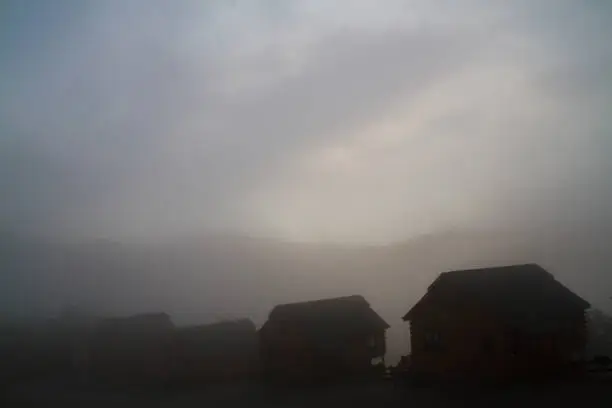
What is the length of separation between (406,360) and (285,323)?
803 centimetres

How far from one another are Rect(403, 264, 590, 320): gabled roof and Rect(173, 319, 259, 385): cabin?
474 inches

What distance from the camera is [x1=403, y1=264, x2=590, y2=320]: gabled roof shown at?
1021 inches

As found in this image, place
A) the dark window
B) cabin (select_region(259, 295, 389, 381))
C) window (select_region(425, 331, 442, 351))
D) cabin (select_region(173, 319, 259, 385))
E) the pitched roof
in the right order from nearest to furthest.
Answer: the dark window, window (select_region(425, 331, 442, 351)), cabin (select_region(259, 295, 389, 381)), the pitched roof, cabin (select_region(173, 319, 259, 385))

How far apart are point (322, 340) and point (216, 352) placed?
9465mm

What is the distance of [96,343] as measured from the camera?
42.1 meters

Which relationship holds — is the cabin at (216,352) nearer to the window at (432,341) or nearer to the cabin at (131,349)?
the cabin at (131,349)

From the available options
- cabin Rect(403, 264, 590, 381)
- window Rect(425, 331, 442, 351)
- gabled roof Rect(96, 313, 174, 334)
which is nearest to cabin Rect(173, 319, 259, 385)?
gabled roof Rect(96, 313, 174, 334)

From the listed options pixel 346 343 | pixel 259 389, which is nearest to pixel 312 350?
pixel 346 343

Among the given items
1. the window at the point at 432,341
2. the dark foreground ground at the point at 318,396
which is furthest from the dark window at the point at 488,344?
the dark foreground ground at the point at 318,396

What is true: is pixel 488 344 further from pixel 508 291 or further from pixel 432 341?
pixel 432 341

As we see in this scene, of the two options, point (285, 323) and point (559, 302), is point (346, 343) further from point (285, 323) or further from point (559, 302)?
point (559, 302)

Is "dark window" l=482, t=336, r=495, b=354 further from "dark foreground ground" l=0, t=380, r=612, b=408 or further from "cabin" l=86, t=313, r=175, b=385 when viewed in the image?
"cabin" l=86, t=313, r=175, b=385

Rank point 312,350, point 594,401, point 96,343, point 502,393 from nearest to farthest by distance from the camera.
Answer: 1. point 594,401
2. point 502,393
3. point 312,350
4. point 96,343

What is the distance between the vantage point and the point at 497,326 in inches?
1000
